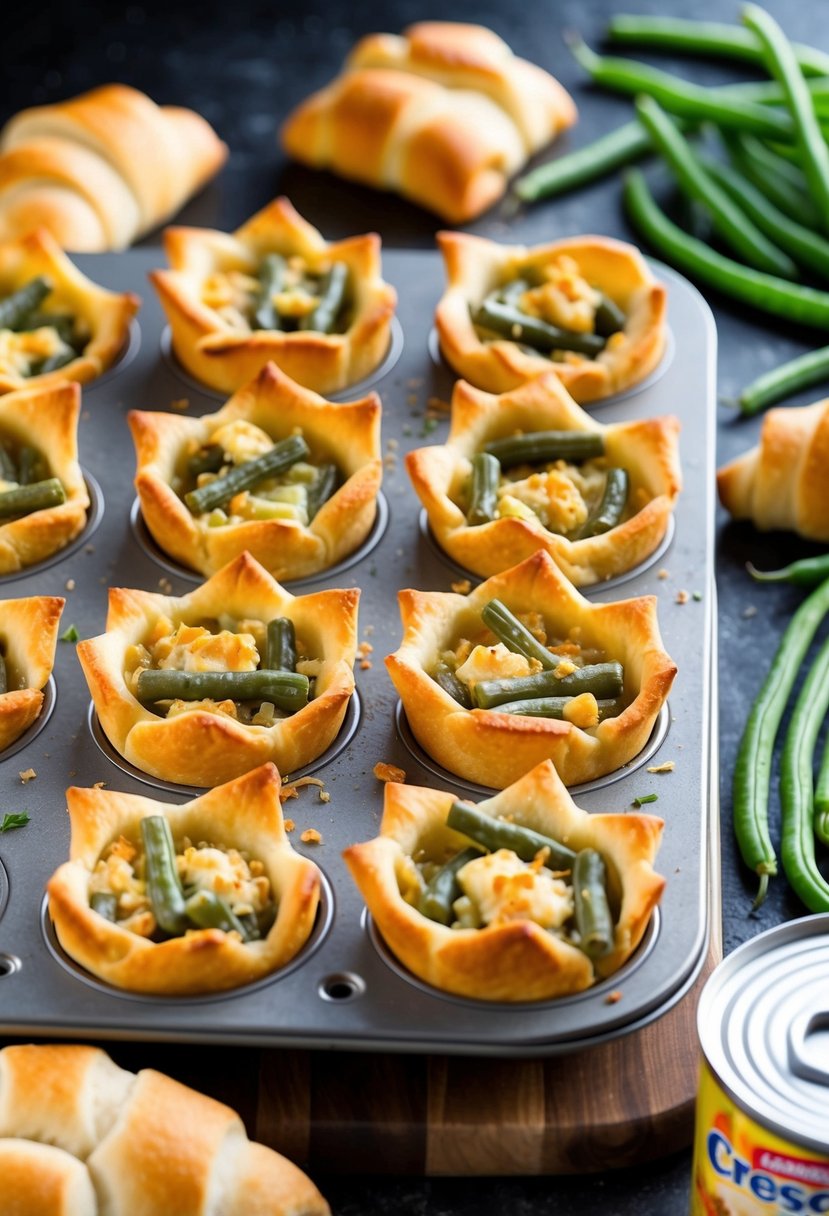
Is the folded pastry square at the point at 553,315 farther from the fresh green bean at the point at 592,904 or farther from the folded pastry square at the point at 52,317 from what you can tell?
the fresh green bean at the point at 592,904

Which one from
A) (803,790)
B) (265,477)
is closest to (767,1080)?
(803,790)

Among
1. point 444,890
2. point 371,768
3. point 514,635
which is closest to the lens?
point 444,890

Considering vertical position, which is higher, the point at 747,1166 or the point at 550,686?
the point at 747,1166

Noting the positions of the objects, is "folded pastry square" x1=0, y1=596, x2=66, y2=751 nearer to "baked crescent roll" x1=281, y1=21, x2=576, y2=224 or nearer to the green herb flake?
the green herb flake

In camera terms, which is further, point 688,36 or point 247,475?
point 688,36

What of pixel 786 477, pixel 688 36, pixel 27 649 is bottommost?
pixel 786 477

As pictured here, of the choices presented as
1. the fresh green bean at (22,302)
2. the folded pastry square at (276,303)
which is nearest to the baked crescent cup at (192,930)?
the folded pastry square at (276,303)

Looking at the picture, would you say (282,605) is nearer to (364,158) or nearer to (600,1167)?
(600,1167)

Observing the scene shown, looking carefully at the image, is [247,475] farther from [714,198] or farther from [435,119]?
[714,198]
